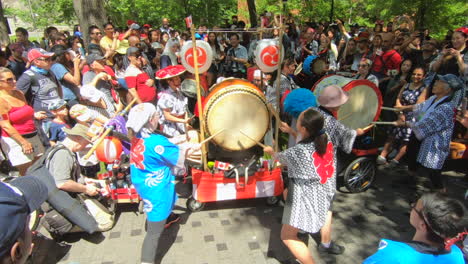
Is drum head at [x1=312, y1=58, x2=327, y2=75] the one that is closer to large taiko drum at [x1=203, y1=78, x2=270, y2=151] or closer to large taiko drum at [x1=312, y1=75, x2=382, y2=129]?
large taiko drum at [x1=312, y1=75, x2=382, y2=129]

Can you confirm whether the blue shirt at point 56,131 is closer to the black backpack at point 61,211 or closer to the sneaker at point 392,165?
the black backpack at point 61,211

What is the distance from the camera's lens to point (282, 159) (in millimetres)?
2504

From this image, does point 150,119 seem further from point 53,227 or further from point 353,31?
point 353,31

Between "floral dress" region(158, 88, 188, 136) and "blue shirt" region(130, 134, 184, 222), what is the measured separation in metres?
1.40

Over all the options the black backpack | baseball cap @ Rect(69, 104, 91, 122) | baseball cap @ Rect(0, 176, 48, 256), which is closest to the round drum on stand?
baseball cap @ Rect(69, 104, 91, 122)

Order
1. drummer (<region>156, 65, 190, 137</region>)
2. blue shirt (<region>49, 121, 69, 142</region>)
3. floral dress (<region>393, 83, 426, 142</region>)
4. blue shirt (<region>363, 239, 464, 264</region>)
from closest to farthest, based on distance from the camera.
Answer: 1. blue shirt (<region>363, 239, 464, 264</region>)
2. blue shirt (<region>49, 121, 69, 142</region>)
3. drummer (<region>156, 65, 190, 137</region>)
4. floral dress (<region>393, 83, 426, 142</region>)

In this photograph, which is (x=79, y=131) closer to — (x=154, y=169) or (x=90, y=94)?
(x=90, y=94)

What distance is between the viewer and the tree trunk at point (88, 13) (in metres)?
7.16

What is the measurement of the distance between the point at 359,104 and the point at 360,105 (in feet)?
0.08

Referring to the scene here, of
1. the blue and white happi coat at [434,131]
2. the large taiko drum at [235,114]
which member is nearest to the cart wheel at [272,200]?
the large taiko drum at [235,114]

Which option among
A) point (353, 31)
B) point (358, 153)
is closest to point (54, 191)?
point (358, 153)

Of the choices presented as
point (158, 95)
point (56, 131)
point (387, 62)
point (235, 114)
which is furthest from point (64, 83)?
point (387, 62)

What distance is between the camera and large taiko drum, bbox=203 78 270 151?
Answer: 132 inches

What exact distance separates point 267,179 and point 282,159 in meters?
1.11
